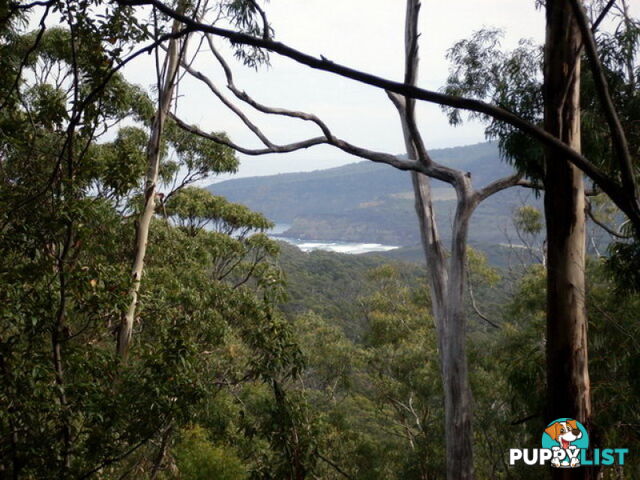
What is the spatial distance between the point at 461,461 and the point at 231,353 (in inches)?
219

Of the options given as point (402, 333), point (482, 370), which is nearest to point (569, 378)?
point (482, 370)

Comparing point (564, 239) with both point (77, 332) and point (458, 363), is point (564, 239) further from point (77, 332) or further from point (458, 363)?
point (458, 363)

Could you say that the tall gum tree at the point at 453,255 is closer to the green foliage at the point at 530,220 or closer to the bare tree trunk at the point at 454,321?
the bare tree trunk at the point at 454,321

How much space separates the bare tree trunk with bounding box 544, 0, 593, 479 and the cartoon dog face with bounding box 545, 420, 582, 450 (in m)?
0.03

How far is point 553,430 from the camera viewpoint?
169cm

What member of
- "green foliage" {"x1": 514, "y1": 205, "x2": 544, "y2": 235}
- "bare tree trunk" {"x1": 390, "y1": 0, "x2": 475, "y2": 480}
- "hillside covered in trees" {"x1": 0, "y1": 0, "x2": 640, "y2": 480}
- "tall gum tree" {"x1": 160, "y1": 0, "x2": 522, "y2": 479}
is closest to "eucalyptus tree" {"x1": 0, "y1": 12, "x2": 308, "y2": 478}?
"hillside covered in trees" {"x1": 0, "y1": 0, "x2": 640, "y2": 480}

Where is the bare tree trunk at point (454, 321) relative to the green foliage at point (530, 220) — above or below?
below

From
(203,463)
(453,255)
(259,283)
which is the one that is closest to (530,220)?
(453,255)

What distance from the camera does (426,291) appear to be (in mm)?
10586

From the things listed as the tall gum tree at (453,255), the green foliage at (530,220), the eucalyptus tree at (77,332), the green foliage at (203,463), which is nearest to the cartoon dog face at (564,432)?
the eucalyptus tree at (77,332)

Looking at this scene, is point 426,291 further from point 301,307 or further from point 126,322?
point 301,307

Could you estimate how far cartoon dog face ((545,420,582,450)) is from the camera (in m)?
1.65

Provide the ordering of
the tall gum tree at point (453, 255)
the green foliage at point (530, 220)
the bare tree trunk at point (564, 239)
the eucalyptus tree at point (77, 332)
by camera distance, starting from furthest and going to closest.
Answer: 1. the green foliage at point (530, 220)
2. the tall gum tree at point (453, 255)
3. the eucalyptus tree at point (77, 332)
4. the bare tree trunk at point (564, 239)

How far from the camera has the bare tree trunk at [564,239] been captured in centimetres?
155
